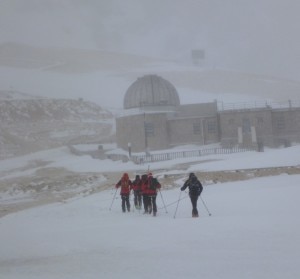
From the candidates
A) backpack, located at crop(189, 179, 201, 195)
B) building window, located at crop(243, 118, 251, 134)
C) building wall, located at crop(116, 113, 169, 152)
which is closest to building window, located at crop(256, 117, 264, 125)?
building window, located at crop(243, 118, 251, 134)

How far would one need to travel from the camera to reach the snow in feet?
22.1

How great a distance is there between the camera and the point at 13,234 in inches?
435

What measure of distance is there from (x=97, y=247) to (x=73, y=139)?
45.0 m

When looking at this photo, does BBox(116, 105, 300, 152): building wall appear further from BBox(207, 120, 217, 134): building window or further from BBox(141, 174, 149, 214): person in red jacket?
BBox(141, 174, 149, 214): person in red jacket

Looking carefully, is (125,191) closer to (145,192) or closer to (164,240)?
(145,192)

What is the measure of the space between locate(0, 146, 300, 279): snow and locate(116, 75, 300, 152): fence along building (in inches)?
897

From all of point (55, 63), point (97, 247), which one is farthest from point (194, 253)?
point (55, 63)

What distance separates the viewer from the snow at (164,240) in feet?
22.1

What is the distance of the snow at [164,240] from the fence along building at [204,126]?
Answer: 74.8 feet

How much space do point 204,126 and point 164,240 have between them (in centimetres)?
3119

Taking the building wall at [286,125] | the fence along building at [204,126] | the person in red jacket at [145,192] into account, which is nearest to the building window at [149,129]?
the fence along building at [204,126]

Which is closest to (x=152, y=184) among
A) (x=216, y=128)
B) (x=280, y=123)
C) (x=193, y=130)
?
(x=193, y=130)

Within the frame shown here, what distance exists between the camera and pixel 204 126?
3938cm

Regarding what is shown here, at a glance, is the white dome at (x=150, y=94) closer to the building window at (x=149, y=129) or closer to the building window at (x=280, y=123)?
the building window at (x=149, y=129)
